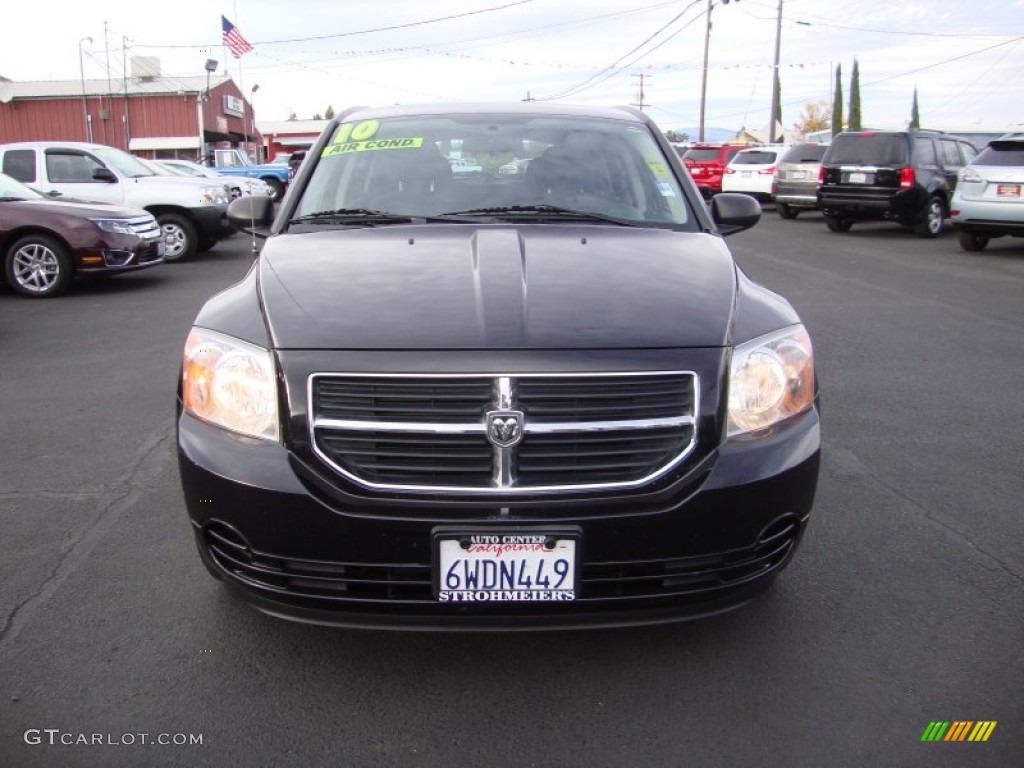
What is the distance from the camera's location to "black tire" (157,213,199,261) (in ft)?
43.6

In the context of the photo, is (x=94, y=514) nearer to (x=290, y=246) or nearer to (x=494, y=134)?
(x=290, y=246)

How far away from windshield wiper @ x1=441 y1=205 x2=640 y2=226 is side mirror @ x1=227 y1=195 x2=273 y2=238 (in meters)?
0.84

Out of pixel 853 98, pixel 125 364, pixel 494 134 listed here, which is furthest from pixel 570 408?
pixel 853 98

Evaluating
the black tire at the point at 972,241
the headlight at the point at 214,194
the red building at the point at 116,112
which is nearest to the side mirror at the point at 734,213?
the headlight at the point at 214,194

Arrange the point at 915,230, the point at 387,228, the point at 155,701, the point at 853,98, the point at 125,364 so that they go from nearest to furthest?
the point at 155,701, the point at 387,228, the point at 125,364, the point at 915,230, the point at 853,98

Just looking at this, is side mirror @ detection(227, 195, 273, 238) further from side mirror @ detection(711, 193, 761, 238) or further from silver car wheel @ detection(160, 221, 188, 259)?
silver car wheel @ detection(160, 221, 188, 259)

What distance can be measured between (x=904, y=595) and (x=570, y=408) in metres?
1.60

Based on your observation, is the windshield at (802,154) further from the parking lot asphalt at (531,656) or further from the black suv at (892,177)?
the parking lot asphalt at (531,656)

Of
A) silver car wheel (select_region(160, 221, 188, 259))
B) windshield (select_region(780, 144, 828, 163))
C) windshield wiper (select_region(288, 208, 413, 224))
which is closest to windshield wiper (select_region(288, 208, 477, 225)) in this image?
windshield wiper (select_region(288, 208, 413, 224))

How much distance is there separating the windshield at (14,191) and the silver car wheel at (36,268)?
67 cm

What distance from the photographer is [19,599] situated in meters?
3.13

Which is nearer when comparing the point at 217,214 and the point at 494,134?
the point at 494,134

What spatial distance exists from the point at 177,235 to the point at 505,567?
40.6 feet

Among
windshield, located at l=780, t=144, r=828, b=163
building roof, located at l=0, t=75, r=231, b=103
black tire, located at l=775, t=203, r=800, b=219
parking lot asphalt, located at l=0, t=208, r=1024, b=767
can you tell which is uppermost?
building roof, located at l=0, t=75, r=231, b=103
